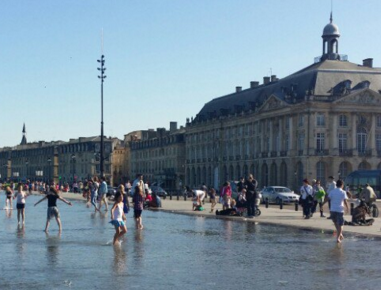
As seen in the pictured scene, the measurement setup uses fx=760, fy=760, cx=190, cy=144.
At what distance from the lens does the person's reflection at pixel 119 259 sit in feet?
47.8

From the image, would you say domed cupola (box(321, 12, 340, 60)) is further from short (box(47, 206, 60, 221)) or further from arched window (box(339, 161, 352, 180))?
short (box(47, 206, 60, 221))

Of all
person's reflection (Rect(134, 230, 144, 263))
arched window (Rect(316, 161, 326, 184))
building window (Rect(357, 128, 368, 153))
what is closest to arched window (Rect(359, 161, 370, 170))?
building window (Rect(357, 128, 368, 153))

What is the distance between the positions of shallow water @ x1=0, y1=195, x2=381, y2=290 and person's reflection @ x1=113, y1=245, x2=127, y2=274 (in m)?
0.02

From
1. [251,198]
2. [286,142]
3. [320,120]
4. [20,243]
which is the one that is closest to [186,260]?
[20,243]

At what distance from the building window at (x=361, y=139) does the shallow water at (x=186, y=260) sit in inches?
2708

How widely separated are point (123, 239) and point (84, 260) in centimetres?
530

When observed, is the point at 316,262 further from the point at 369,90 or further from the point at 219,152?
the point at 219,152

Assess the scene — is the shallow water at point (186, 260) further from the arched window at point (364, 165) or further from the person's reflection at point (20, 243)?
the arched window at point (364, 165)

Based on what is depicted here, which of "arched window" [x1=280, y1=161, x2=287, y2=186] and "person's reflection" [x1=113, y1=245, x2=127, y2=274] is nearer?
"person's reflection" [x1=113, y1=245, x2=127, y2=274]

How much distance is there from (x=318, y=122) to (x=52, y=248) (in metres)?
75.6

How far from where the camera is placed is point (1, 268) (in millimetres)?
14641

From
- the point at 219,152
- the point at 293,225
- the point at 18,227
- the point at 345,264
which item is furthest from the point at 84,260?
the point at 219,152

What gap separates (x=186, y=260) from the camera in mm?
16422

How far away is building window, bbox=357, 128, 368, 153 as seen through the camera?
302 feet
